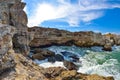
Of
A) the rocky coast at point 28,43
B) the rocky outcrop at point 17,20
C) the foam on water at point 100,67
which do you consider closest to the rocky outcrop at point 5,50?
the rocky coast at point 28,43

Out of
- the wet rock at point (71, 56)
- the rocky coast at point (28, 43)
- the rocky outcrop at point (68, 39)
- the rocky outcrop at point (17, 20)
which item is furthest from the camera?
the rocky outcrop at point (68, 39)

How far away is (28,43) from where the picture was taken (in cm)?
4062

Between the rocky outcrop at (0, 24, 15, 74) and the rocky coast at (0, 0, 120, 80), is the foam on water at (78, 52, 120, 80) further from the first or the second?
the rocky outcrop at (0, 24, 15, 74)

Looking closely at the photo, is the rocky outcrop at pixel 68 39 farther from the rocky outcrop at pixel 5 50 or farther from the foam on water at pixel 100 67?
the rocky outcrop at pixel 5 50

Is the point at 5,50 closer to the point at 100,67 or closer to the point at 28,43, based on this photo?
the point at 100,67

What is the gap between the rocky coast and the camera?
56.1 feet

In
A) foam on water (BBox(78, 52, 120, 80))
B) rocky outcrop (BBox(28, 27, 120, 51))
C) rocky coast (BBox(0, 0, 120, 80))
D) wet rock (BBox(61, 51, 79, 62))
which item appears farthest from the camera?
rocky outcrop (BBox(28, 27, 120, 51))

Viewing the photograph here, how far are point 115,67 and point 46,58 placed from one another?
9.40m

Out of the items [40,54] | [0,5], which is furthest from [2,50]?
[40,54]

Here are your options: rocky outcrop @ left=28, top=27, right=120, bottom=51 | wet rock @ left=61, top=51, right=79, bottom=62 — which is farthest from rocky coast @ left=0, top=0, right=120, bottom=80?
wet rock @ left=61, top=51, right=79, bottom=62

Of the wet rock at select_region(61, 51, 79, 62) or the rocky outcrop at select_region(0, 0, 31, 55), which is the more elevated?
the rocky outcrop at select_region(0, 0, 31, 55)

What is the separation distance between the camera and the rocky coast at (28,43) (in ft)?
56.1

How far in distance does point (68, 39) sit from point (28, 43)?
21.3 m

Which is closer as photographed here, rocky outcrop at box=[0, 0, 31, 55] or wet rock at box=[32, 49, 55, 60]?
rocky outcrop at box=[0, 0, 31, 55]
